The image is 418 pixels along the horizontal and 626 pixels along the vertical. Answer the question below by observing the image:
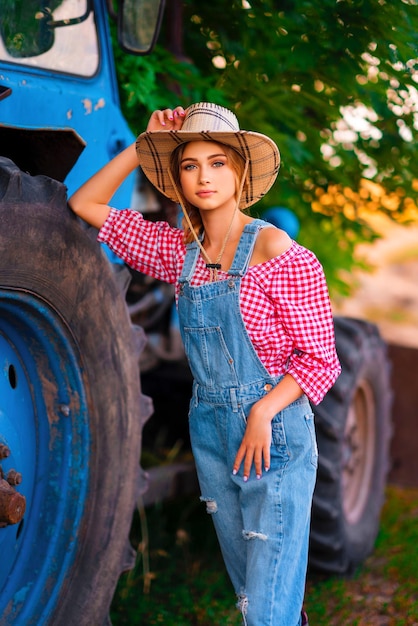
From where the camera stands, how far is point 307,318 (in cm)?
212

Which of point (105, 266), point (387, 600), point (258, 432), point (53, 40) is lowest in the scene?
point (387, 600)

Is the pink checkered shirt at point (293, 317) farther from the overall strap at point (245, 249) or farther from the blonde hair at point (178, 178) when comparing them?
the blonde hair at point (178, 178)

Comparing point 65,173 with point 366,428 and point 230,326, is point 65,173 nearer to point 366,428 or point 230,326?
point 230,326

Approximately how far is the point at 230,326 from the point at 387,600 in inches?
74.4

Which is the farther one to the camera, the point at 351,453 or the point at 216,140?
the point at 351,453

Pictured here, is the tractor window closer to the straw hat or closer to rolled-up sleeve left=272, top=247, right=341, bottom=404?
the straw hat

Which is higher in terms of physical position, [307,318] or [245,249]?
[245,249]

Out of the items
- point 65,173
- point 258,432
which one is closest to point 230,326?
point 258,432

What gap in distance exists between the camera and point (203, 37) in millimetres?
3426

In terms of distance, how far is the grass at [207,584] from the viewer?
126 inches

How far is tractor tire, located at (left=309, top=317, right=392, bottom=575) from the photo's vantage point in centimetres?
347

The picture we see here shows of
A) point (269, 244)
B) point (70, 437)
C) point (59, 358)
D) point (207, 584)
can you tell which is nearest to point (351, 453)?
point (207, 584)

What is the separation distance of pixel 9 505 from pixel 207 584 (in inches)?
63.4

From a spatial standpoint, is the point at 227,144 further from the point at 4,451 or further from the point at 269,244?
the point at 4,451
